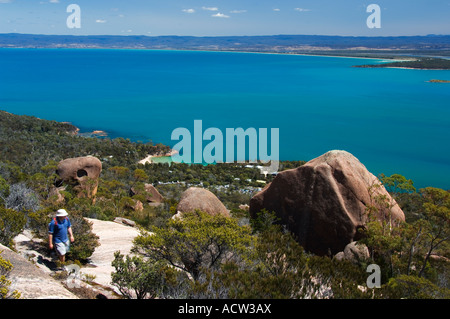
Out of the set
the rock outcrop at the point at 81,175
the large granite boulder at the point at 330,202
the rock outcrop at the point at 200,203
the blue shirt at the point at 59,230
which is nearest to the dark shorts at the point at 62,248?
the blue shirt at the point at 59,230

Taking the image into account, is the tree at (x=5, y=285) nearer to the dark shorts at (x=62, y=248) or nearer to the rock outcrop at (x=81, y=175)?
the dark shorts at (x=62, y=248)

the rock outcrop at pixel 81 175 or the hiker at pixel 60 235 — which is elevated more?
the hiker at pixel 60 235

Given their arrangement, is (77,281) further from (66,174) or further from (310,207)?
(66,174)

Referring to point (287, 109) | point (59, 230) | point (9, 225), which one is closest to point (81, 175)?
point (9, 225)

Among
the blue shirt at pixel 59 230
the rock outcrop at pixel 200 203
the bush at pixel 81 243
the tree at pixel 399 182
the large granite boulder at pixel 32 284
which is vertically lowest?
the rock outcrop at pixel 200 203

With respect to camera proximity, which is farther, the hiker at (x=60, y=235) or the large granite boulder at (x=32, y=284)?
the hiker at (x=60, y=235)

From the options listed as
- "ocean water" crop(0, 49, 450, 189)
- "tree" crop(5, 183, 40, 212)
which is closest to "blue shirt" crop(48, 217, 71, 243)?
"tree" crop(5, 183, 40, 212)

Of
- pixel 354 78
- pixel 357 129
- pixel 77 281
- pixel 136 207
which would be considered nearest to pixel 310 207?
pixel 77 281

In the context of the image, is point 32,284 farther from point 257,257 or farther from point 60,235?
point 257,257
